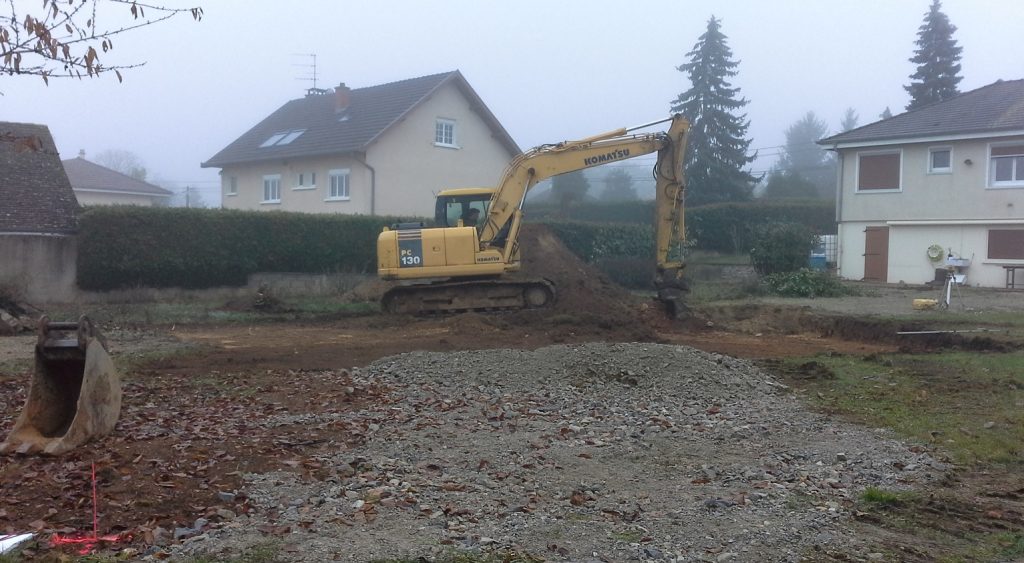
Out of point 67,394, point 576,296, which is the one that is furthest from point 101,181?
point 67,394

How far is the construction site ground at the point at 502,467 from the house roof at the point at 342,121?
71.0 feet

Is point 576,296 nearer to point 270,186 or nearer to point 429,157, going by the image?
point 429,157

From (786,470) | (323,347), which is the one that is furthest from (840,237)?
(786,470)

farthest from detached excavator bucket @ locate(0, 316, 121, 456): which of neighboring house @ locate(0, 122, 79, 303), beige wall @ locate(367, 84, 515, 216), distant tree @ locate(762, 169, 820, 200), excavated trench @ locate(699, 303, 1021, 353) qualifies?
distant tree @ locate(762, 169, 820, 200)

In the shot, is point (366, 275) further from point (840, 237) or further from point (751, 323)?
point (840, 237)

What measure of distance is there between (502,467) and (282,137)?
34.3 meters

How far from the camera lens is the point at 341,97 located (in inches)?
1561

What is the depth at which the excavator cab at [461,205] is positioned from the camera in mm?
21781

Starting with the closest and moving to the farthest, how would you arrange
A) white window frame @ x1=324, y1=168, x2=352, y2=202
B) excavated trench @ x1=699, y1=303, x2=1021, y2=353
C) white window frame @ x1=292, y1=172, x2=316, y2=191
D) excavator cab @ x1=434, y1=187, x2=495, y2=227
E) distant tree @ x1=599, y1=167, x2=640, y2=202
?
excavated trench @ x1=699, y1=303, x2=1021, y2=353 → excavator cab @ x1=434, y1=187, x2=495, y2=227 → white window frame @ x1=324, y1=168, x2=352, y2=202 → white window frame @ x1=292, y1=172, x2=316, y2=191 → distant tree @ x1=599, y1=167, x2=640, y2=202

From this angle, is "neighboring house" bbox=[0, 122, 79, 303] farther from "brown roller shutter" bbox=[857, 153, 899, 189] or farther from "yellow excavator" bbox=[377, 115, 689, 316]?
"brown roller shutter" bbox=[857, 153, 899, 189]

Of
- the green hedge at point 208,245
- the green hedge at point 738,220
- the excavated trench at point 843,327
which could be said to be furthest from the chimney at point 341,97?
the excavated trench at point 843,327

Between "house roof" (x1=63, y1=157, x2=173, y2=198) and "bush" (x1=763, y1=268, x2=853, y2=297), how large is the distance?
36.5 meters

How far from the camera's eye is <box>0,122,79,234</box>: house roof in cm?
2430

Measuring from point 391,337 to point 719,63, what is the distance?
1514 inches
